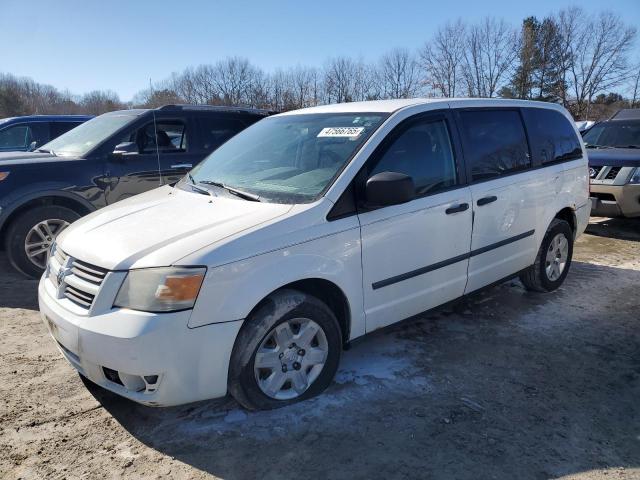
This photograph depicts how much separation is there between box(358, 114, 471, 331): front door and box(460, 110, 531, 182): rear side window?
244 millimetres

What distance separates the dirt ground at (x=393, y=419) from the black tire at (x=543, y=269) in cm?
71

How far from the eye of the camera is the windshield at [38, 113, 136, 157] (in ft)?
18.7

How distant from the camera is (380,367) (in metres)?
3.44

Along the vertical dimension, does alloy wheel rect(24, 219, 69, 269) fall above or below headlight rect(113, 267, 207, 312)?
below

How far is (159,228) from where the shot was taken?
2793 millimetres

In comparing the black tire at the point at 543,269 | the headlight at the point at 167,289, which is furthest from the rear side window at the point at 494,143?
the headlight at the point at 167,289

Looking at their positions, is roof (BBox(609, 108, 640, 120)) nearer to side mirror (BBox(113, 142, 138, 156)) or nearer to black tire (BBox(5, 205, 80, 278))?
side mirror (BBox(113, 142, 138, 156))

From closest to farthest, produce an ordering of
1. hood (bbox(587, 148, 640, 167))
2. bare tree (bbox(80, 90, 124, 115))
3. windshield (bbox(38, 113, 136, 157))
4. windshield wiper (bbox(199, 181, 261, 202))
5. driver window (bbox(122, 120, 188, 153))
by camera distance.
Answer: windshield wiper (bbox(199, 181, 261, 202)) < windshield (bbox(38, 113, 136, 157)) < driver window (bbox(122, 120, 188, 153)) < hood (bbox(587, 148, 640, 167)) < bare tree (bbox(80, 90, 124, 115))

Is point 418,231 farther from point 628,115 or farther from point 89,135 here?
point 628,115

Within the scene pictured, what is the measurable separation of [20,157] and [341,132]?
13.9ft

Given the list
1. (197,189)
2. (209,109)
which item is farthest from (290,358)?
(209,109)

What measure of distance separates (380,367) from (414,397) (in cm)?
43

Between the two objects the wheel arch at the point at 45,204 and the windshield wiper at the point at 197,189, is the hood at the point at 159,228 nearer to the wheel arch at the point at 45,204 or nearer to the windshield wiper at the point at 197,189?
the windshield wiper at the point at 197,189

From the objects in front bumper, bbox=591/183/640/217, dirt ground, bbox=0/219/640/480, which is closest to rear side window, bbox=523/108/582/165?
dirt ground, bbox=0/219/640/480
